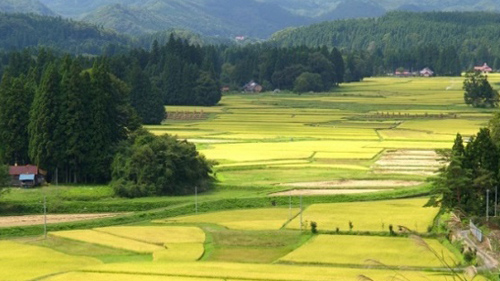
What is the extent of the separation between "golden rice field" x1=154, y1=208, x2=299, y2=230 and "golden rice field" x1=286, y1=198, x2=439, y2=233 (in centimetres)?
64

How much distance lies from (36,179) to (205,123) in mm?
35332

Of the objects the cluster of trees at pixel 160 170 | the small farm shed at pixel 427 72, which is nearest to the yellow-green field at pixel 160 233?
the cluster of trees at pixel 160 170

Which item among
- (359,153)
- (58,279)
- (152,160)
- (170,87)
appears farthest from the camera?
(170,87)

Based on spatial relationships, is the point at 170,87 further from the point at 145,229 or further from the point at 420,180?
the point at 145,229

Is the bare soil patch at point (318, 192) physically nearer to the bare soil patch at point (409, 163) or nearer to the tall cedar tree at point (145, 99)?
the bare soil patch at point (409, 163)

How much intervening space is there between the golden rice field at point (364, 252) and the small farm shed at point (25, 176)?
57.9ft

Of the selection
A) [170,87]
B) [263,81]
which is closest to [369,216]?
[170,87]

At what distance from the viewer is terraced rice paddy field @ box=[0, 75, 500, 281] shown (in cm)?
2870

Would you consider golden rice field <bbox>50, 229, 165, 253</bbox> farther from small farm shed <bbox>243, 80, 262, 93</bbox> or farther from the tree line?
small farm shed <bbox>243, 80, 262, 93</bbox>

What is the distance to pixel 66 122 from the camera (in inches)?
1953

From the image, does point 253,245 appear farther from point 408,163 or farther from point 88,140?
point 408,163

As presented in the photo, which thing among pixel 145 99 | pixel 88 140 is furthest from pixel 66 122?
pixel 145 99

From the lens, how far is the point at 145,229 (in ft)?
120

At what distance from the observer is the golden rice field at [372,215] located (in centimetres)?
3594
